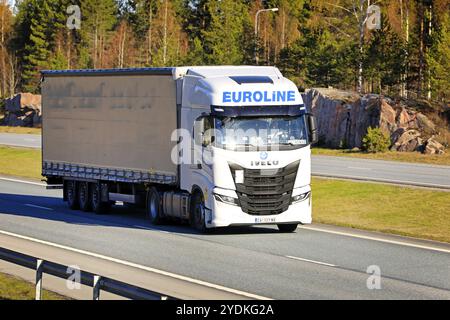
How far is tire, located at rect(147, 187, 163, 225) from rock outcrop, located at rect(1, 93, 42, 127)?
6029cm

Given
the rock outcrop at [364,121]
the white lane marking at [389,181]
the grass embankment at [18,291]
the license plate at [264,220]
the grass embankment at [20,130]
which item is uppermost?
the rock outcrop at [364,121]

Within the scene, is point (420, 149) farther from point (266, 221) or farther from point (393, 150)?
point (266, 221)

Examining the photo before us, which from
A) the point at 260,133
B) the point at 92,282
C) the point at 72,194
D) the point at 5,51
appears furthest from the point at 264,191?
the point at 5,51

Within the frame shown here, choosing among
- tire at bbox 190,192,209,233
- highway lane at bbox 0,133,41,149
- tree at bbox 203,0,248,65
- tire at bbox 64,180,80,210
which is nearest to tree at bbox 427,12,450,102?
highway lane at bbox 0,133,41,149

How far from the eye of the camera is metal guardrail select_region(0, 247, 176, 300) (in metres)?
11.7

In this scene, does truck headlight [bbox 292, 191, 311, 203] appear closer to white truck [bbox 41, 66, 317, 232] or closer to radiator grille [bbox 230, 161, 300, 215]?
white truck [bbox 41, 66, 317, 232]

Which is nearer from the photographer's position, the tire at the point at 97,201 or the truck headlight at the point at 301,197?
the truck headlight at the point at 301,197

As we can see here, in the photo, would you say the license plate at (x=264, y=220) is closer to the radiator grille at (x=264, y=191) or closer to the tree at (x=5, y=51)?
the radiator grille at (x=264, y=191)

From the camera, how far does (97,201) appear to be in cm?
2877

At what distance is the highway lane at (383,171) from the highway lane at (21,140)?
1936 centimetres

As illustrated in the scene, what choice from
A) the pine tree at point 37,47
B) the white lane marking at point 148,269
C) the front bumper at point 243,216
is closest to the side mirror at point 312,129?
the front bumper at point 243,216

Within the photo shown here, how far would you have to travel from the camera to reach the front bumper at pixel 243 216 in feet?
73.7

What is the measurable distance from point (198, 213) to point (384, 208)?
7.38 m

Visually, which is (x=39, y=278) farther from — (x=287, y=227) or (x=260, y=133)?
(x=287, y=227)
